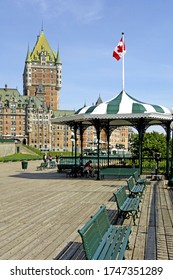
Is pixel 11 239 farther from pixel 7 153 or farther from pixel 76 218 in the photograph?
pixel 7 153

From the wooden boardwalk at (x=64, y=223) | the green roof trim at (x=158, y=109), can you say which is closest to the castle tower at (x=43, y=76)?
the green roof trim at (x=158, y=109)

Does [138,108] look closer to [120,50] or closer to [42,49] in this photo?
[120,50]

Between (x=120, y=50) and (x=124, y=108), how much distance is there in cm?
491

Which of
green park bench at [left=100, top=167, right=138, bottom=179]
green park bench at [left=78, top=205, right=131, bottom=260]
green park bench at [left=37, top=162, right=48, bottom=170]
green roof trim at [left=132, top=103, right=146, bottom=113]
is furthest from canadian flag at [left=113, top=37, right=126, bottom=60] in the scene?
green park bench at [left=78, top=205, right=131, bottom=260]

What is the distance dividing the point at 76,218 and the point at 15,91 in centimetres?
13798

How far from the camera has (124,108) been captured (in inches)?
836

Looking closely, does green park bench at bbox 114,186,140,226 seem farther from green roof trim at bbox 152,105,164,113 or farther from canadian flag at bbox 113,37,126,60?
canadian flag at bbox 113,37,126,60

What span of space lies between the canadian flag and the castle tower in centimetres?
13182

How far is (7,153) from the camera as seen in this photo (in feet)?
256

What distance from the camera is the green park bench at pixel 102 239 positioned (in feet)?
17.2

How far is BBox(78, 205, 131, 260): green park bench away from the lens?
206 inches

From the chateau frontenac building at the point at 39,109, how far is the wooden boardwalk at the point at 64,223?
107 m

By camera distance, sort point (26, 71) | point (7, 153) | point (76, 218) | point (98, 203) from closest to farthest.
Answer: point (76, 218)
point (98, 203)
point (7, 153)
point (26, 71)

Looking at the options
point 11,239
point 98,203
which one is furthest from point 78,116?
point 11,239
